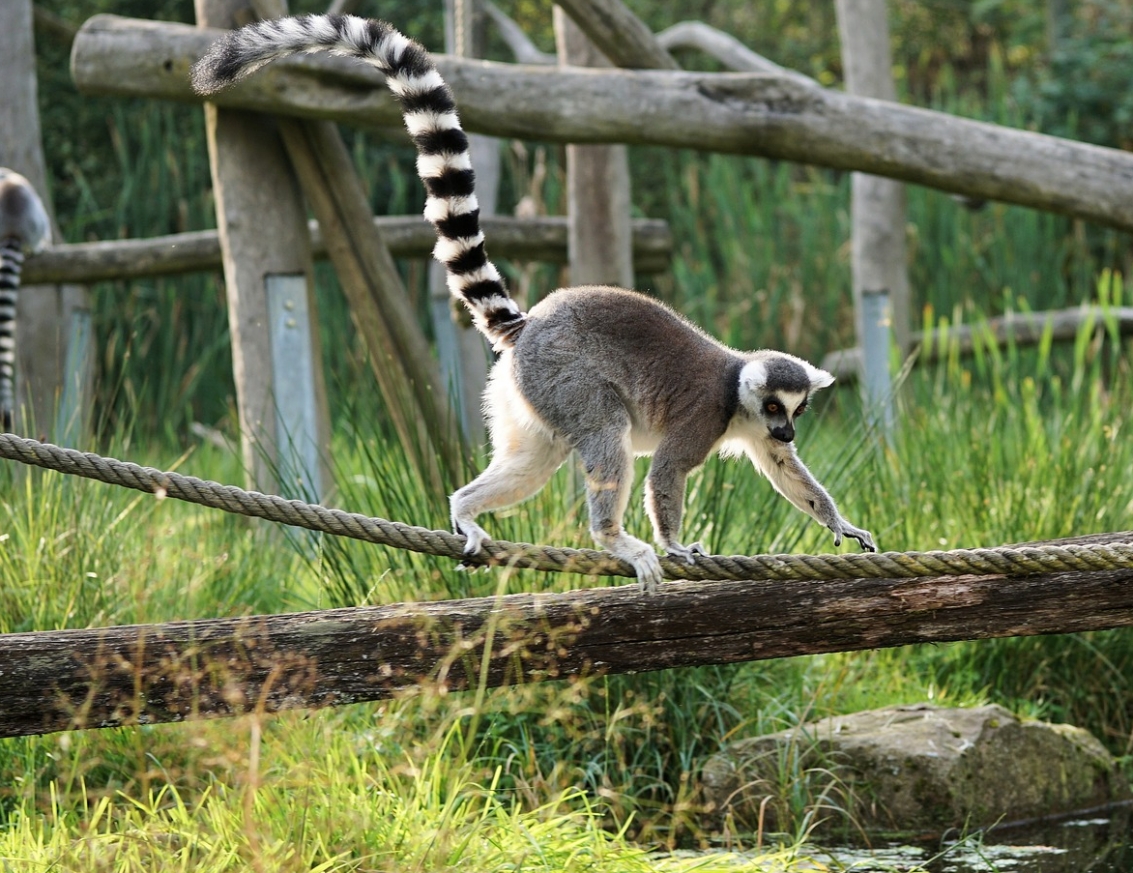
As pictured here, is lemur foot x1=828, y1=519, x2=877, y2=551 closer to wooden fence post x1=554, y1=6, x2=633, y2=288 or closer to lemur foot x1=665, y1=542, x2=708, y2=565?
lemur foot x1=665, y1=542, x2=708, y2=565

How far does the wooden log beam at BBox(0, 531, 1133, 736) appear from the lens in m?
2.70

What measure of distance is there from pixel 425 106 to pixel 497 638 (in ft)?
4.54

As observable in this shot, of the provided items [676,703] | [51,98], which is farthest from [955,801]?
[51,98]

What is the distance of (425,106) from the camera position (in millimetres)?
3334

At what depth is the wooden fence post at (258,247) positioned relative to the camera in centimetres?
519

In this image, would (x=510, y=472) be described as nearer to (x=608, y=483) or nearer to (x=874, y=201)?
(x=608, y=483)

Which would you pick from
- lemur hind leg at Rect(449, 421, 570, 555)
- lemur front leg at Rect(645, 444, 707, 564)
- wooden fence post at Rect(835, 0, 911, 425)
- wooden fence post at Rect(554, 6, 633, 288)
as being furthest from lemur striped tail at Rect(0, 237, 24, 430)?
wooden fence post at Rect(835, 0, 911, 425)

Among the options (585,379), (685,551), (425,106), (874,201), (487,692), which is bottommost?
(487,692)

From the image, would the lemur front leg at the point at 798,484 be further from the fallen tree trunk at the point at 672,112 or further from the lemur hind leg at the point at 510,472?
the fallen tree trunk at the point at 672,112

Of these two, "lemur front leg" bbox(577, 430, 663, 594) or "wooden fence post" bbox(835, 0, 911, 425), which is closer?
"lemur front leg" bbox(577, 430, 663, 594)

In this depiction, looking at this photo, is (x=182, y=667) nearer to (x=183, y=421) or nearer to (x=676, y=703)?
(x=676, y=703)

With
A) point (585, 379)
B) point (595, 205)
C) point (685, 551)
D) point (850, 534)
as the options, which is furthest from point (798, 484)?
point (595, 205)

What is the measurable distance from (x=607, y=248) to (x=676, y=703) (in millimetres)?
2892

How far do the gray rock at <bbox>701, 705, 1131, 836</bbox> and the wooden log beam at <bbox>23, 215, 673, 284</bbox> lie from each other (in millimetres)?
3773
